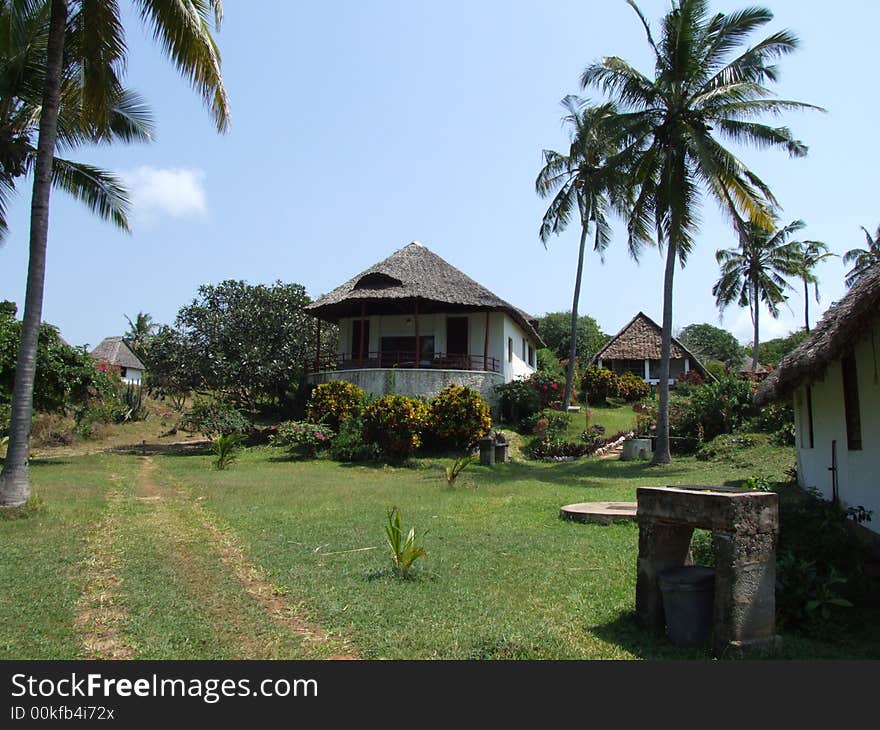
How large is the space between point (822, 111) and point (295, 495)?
15.3 meters

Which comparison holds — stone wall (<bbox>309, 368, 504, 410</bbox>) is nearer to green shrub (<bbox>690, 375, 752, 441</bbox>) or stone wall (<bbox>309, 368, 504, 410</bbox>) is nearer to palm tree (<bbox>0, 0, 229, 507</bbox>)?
green shrub (<bbox>690, 375, 752, 441</bbox>)

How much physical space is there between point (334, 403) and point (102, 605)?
1602 centimetres

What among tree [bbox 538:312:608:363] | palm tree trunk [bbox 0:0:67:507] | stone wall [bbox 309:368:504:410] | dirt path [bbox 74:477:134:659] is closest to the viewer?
dirt path [bbox 74:477:134:659]

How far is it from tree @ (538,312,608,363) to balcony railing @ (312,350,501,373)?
22086mm

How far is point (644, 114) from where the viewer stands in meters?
17.3

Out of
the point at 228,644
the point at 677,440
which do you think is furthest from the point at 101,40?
the point at 677,440

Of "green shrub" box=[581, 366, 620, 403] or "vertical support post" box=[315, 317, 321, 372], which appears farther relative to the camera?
"green shrub" box=[581, 366, 620, 403]

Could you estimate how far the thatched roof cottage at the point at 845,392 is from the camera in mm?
7535

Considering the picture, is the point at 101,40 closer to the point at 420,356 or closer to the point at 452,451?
the point at 452,451

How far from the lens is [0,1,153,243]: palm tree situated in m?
11.0

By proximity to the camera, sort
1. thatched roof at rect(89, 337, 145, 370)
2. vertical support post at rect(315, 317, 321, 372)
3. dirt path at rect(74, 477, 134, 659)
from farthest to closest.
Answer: thatched roof at rect(89, 337, 145, 370)
vertical support post at rect(315, 317, 321, 372)
dirt path at rect(74, 477, 134, 659)

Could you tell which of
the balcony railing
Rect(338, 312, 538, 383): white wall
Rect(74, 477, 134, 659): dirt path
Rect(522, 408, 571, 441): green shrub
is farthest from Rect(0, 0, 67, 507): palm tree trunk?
Rect(338, 312, 538, 383): white wall

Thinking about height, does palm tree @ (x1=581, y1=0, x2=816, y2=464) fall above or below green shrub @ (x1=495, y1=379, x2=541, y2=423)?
above

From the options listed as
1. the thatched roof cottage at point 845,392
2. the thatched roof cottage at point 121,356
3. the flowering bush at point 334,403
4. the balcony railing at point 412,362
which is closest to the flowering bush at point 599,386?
the balcony railing at point 412,362
